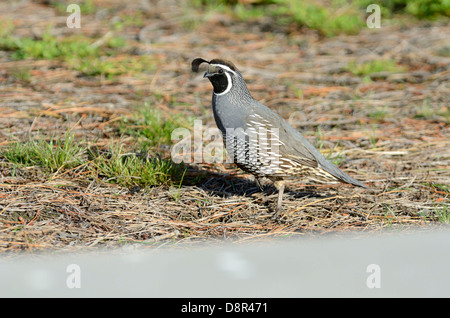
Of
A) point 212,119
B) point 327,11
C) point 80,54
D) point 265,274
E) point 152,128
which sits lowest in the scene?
point 265,274

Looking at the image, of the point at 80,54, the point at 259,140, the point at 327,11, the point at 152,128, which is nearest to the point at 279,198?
the point at 259,140

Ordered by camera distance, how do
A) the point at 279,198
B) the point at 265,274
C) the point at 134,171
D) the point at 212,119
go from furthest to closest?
the point at 212,119 < the point at 134,171 < the point at 279,198 < the point at 265,274

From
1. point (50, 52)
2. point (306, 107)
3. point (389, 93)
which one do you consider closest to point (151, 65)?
point (50, 52)

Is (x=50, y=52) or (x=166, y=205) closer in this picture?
(x=166, y=205)

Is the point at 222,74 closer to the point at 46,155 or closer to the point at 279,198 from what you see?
the point at 279,198

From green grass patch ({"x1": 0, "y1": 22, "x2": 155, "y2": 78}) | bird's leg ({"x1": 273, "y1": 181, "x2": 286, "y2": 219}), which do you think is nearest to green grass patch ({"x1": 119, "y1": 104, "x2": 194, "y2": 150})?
bird's leg ({"x1": 273, "y1": 181, "x2": 286, "y2": 219})

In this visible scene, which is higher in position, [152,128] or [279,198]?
[152,128]

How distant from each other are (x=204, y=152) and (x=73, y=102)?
171 centimetres

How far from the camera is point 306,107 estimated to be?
618cm

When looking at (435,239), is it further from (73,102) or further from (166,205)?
(73,102)

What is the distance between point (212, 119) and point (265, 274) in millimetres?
3445

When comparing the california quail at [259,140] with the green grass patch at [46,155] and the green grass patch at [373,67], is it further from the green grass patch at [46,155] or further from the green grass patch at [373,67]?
the green grass patch at [373,67]

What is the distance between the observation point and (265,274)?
2.49m

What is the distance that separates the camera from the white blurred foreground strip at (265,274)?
2.36 m
